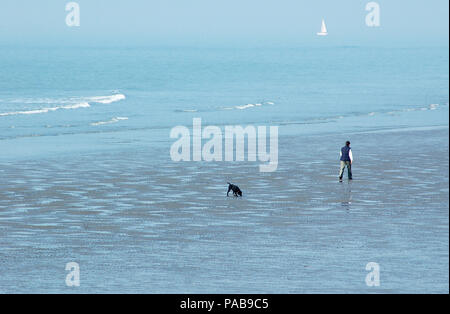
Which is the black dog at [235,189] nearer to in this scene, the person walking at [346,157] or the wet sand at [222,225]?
the wet sand at [222,225]

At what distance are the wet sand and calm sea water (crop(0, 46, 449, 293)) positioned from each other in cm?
4

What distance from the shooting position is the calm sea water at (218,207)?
17.0 metres

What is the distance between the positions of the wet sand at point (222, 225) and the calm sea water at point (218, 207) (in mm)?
41

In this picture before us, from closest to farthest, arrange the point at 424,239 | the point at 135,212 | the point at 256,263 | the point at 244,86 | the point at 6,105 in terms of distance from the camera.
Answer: the point at 256,263
the point at 424,239
the point at 135,212
the point at 6,105
the point at 244,86

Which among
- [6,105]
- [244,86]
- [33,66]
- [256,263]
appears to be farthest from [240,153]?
[33,66]

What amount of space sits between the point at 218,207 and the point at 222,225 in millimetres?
2469

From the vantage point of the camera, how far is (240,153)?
36094 millimetres

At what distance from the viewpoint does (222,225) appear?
2167 cm

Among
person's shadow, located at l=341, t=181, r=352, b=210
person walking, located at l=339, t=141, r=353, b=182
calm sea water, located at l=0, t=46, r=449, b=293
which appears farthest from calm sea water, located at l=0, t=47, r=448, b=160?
person's shadow, located at l=341, t=181, r=352, b=210

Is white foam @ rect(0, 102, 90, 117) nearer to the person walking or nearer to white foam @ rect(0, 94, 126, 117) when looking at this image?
white foam @ rect(0, 94, 126, 117)

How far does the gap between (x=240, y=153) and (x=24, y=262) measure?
1871 centimetres

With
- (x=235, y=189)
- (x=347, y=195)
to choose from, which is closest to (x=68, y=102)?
(x=235, y=189)

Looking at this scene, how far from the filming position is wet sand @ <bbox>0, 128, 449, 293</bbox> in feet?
54.7

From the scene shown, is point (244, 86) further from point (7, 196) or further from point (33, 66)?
point (7, 196)
